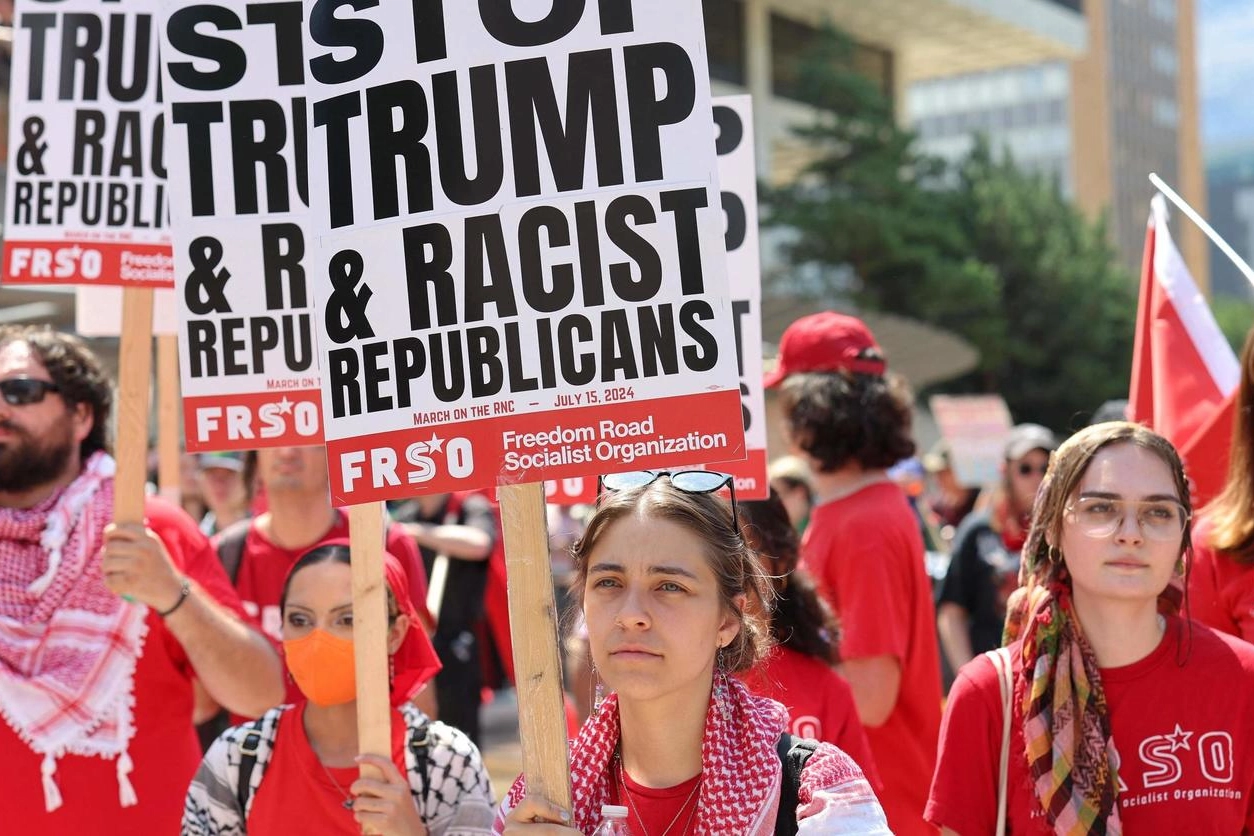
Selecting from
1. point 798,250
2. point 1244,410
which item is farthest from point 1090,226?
point 1244,410

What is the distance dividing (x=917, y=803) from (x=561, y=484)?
1.23m

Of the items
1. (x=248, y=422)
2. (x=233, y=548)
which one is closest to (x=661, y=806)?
(x=248, y=422)

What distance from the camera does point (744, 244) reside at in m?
4.50

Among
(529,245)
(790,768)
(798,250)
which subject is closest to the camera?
(790,768)

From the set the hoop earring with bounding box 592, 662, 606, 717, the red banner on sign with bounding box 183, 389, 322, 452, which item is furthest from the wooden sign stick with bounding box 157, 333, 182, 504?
the hoop earring with bounding box 592, 662, 606, 717

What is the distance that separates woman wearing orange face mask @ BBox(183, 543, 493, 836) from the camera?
11.1 feet

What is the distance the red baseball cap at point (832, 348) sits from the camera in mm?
4590

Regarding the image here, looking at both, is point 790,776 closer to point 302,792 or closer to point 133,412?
point 302,792

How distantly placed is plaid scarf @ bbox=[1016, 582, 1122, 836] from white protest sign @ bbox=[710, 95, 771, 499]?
45.5 inches

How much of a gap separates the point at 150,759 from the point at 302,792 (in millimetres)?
756

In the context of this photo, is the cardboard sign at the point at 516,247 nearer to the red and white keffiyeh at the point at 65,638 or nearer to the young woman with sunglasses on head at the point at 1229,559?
the red and white keffiyeh at the point at 65,638

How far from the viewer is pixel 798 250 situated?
3272 cm

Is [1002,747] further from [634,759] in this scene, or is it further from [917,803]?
[917,803]

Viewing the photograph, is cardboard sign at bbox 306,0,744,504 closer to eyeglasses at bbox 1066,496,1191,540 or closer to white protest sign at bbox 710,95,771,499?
eyeglasses at bbox 1066,496,1191,540
